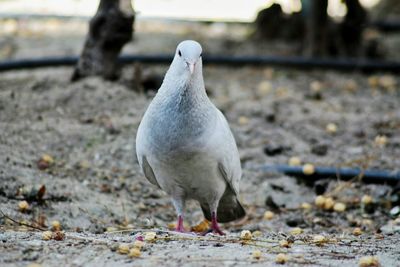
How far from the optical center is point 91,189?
5.39 m

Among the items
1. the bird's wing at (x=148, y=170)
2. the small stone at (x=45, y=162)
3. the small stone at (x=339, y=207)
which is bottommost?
the small stone at (x=339, y=207)

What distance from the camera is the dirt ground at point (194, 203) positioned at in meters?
3.78

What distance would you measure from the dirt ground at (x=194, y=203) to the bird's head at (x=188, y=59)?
857mm

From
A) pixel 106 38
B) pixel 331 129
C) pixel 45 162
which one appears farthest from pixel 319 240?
pixel 106 38

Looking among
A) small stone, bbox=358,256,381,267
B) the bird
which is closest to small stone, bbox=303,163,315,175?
the bird

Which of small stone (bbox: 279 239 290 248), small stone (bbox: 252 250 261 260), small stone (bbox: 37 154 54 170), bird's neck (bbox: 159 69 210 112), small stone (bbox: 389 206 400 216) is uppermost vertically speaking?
bird's neck (bbox: 159 69 210 112)

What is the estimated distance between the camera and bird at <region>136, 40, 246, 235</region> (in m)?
4.23

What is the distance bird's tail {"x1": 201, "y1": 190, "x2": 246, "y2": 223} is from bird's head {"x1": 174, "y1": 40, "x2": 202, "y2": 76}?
39.0 inches

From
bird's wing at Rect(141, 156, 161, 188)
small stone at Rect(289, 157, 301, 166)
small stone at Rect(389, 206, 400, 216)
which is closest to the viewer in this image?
bird's wing at Rect(141, 156, 161, 188)

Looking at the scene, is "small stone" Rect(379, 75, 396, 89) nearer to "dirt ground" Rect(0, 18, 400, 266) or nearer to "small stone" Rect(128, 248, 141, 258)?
"dirt ground" Rect(0, 18, 400, 266)

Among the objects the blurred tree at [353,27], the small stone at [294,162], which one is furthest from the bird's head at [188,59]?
the blurred tree at [353,27]

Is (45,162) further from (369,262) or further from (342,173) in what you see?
(369,262)

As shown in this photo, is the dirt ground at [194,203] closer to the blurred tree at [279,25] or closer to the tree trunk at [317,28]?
the tree trunk at [317,28]

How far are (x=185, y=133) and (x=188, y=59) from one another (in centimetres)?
39
